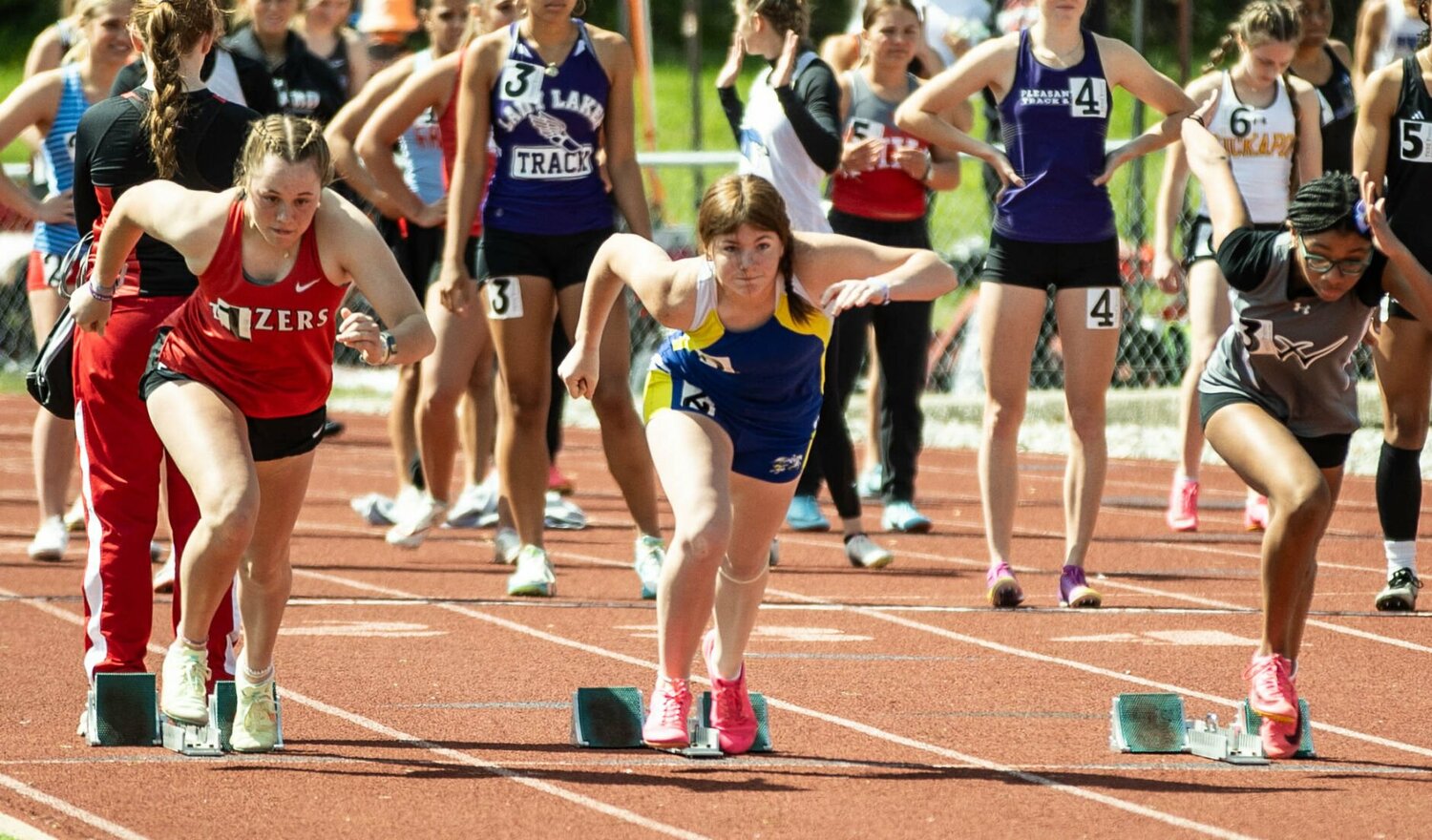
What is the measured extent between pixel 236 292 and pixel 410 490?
16.1 ft

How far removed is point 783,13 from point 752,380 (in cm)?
341

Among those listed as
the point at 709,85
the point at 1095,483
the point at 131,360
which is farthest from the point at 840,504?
the point at 709,85

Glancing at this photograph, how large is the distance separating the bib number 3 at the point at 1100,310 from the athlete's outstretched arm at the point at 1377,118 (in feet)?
3.16

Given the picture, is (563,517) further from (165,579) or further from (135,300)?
(135,300)

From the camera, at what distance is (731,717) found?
18.4 ft

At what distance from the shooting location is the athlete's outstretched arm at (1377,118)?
7.55m

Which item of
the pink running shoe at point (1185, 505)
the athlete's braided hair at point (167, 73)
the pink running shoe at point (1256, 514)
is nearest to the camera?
the athlete's braided hair at point (167, 73)

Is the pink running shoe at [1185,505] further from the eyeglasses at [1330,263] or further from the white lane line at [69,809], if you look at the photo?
the white lane line at [69,809]

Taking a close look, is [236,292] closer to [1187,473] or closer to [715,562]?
[715,562]

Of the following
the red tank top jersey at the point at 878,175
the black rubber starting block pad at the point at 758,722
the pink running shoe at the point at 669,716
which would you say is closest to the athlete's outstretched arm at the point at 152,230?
the pink running shoe at the point at 669,716

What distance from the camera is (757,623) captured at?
7.68m

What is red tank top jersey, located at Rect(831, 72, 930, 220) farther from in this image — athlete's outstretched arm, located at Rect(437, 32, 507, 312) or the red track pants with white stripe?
the red track pants with white stripe

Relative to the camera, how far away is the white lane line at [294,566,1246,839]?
16.1ft

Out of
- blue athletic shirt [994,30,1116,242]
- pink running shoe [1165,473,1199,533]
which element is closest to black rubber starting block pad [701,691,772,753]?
blue athletic shirt [994,30,1116,242]
